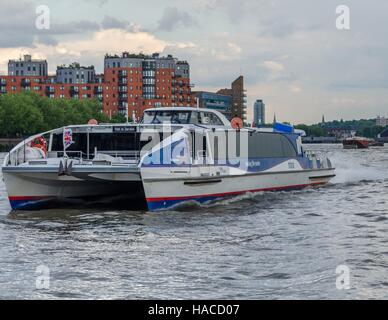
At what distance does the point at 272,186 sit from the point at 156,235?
11.6 meters

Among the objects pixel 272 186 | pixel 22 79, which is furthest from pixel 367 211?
pixel 22 79

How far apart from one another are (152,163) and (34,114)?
103m

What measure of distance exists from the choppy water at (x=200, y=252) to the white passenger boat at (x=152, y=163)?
0.84m

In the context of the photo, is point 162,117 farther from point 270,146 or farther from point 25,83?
point 25,83

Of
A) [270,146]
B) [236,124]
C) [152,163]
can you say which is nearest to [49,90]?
[270,146]

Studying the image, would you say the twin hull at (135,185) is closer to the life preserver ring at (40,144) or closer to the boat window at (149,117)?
the life preserver ring at (40,144)

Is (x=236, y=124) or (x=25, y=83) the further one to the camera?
(x=25, y=83)

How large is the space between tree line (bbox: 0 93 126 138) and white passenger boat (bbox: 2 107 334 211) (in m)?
96.3

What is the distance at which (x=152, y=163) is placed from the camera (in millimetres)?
22656

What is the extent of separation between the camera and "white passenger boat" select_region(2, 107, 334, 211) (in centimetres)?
2331

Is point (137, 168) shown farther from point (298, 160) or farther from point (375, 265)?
point (298, 160)

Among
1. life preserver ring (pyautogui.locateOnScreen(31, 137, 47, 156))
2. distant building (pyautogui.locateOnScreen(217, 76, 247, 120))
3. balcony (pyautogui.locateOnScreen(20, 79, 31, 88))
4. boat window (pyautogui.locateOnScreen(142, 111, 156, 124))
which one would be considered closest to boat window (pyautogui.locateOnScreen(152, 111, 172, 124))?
boat window (pyautogui.locateOnScreen(142, 111, 156, 124))

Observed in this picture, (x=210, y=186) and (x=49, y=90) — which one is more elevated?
(x=49, y=90)

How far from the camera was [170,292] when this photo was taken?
1297 centimetres
